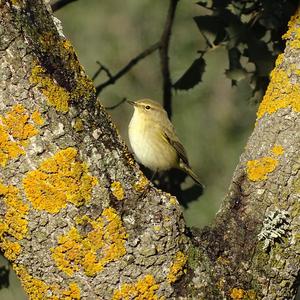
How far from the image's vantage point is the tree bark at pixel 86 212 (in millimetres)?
2508

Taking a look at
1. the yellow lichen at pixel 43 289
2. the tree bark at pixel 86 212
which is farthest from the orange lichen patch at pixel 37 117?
the yellow lichen at pixel 43 289

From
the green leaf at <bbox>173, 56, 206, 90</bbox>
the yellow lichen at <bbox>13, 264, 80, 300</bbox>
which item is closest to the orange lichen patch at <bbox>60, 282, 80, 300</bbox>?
the yellow lichen at <bbox>13, 264, 80, 300</bbox>

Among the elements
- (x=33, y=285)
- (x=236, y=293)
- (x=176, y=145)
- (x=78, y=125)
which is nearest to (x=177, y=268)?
(x=236, y=293)

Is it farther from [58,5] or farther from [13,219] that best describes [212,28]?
[13,219]

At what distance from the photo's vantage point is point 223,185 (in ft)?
29.0

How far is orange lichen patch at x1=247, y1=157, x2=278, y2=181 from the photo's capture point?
9.84 ft

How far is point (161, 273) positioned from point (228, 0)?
2.06 m

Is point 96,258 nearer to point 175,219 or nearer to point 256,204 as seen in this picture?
point 175,219

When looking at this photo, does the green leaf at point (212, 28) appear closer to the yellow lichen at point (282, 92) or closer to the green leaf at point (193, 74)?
the green leaf at point (193, 74)

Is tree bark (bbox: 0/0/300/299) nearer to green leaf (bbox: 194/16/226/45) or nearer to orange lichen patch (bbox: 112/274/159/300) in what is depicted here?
orange lichen patch (bbox: 112/274/159/300)

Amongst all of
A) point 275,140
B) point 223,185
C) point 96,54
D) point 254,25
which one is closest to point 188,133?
point 223,185

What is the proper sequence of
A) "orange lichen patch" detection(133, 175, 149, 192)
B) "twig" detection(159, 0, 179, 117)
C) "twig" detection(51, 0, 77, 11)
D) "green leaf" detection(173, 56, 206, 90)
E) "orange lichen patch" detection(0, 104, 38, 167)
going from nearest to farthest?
"orange lichen patch" detection(0, 104, 38, 167)
"orange lichen patch" detection(133, 175, 149, 192)
"green leaf" detection(173, 56, 206, 90)
"twig" detection(51, 0, 77, 11)
"twig" detection(159, 0, 179, 117)

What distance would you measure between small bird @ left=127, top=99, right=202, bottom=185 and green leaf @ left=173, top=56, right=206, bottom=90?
135cm

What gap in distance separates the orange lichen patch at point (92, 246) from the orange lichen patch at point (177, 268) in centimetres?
20
